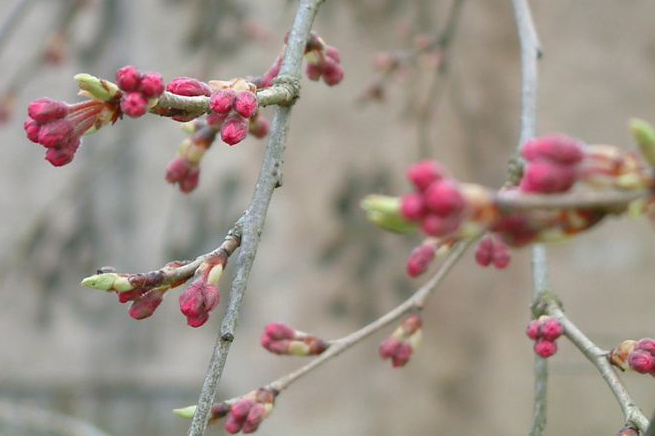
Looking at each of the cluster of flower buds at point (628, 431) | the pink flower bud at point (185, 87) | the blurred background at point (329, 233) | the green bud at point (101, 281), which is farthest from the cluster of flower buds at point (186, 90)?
the blurred background at point (329, 233)

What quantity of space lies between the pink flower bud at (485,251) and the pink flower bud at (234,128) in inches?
16.7

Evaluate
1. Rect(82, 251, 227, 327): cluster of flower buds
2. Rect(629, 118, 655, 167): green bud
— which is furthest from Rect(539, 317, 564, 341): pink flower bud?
Rect(629, 118, 655, 167): green bud

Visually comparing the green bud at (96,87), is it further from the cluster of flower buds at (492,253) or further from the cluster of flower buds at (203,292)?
the cluster of flower buds at (492,253)

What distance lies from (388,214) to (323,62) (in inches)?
22.7

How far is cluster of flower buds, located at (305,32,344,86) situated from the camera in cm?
98

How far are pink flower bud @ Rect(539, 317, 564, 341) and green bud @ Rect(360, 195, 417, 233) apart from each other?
1.57ft

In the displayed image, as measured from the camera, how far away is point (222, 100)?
27.1 inches

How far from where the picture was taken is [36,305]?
249 centimetres

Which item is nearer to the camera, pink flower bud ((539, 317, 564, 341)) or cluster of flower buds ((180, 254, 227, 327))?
cluster of flower buds ((180, 254, 227, 327))

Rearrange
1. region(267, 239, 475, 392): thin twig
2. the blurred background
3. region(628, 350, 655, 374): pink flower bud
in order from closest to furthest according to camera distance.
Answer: region(628, 350, 655, 374): pink flower bud < region(267, 239, 475, 392): thin twig < the blurred background

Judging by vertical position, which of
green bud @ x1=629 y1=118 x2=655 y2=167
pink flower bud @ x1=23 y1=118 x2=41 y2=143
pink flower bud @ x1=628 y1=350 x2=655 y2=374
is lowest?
green bud @ x1=629 y1=118 x2=655 y2=167

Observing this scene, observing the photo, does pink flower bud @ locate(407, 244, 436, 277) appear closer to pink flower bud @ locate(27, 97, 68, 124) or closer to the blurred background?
pink flower bud @ locate(27, 97, 68, 124)

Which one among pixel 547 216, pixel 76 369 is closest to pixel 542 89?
pixel 76 369

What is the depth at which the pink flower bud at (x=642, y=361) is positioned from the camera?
0.83 metres
